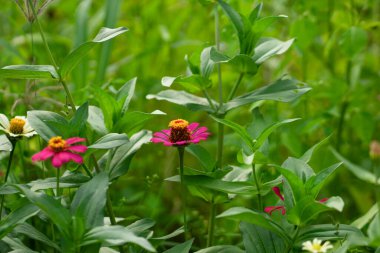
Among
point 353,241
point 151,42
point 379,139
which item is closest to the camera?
point 353,241

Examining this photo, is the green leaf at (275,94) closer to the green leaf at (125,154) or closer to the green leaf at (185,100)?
the green leaf at (185,100)

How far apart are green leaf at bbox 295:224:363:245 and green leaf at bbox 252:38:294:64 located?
306mm

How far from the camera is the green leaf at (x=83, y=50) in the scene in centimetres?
95

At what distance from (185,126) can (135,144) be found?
104mm

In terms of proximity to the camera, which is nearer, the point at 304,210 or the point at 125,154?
the point at 304,210

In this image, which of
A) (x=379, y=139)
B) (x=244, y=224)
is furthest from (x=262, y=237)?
(x=379, y=139)

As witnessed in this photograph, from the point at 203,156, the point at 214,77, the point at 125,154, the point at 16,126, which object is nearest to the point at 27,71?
the point at 16,126

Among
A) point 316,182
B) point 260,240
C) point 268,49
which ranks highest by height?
point 268,49

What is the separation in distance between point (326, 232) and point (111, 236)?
330 mm

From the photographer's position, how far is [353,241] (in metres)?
0.84

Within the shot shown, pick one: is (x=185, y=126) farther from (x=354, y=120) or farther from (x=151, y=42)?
(x=151, y=42)

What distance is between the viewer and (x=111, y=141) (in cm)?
91

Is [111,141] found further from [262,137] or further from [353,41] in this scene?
[353,41]

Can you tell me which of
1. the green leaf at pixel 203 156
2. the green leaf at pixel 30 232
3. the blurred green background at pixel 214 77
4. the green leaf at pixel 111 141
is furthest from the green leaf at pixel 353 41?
the green leaf at pixel 30 232
